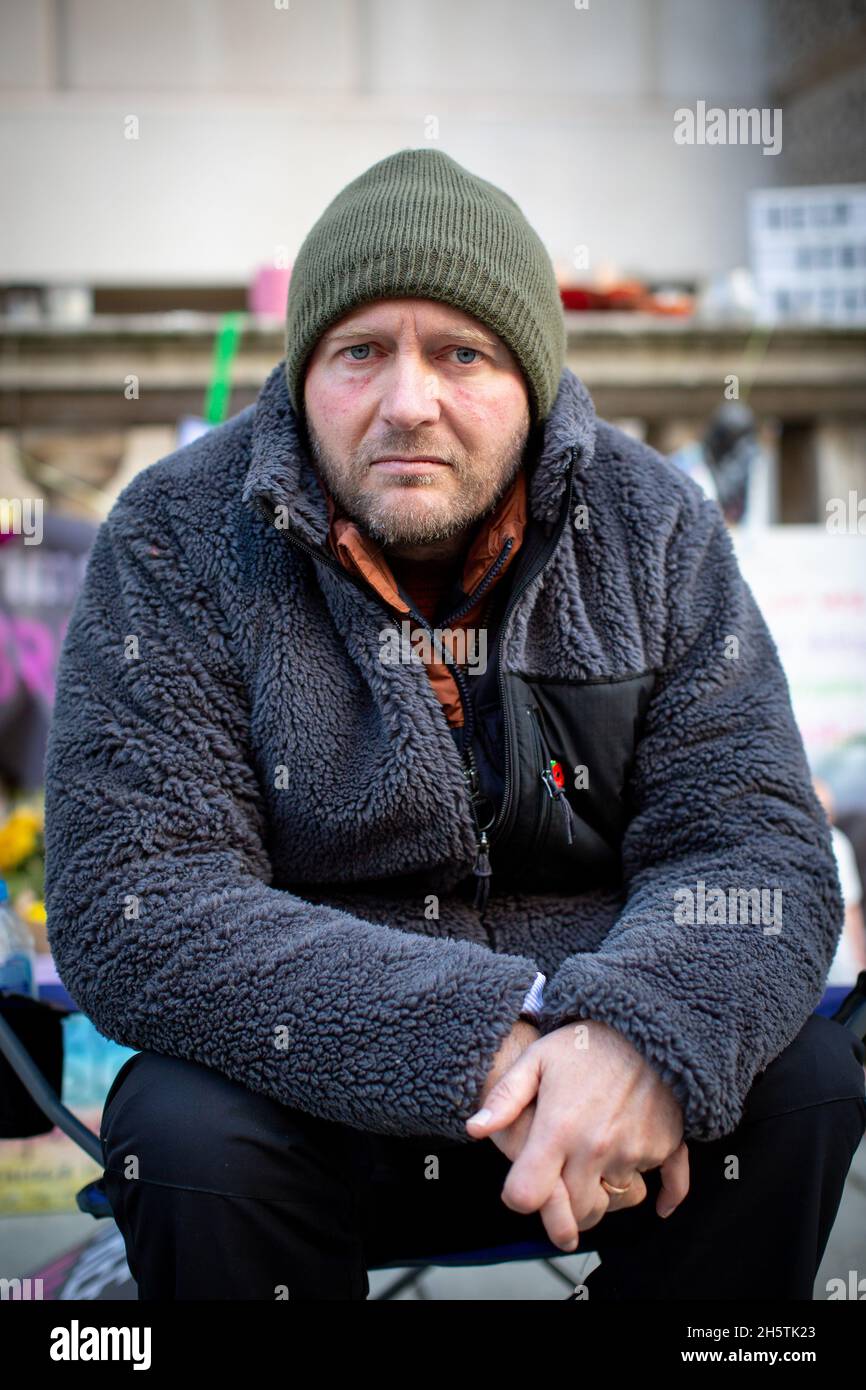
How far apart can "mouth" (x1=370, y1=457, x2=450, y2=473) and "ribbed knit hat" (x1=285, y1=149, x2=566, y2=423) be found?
7.5 inches

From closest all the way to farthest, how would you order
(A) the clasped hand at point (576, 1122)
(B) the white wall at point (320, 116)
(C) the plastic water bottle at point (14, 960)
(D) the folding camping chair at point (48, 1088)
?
(A) the clasped hand at point (576, 1122)
(D) the folding camping chair at point (48, 1088)
(C) the plastic water bottle at point (14, 960)
(B) the white wall at point (320, 116)

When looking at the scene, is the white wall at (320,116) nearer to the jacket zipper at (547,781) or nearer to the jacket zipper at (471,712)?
the jacket zipper at (471,712)

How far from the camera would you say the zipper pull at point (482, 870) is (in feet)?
4.85

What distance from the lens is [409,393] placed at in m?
1.45

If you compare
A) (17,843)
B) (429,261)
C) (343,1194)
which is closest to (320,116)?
(17,843)

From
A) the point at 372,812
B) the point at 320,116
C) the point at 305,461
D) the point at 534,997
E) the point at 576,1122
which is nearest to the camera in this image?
the point at 576,1122

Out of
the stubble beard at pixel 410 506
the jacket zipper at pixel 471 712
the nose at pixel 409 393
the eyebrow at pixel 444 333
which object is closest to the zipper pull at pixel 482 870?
the jacket zipper at pixel 471 712

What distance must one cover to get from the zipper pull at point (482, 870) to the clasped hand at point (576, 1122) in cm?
28

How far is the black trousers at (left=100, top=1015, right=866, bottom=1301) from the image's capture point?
122 centimetres

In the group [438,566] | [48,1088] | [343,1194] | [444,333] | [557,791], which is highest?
[444,333]

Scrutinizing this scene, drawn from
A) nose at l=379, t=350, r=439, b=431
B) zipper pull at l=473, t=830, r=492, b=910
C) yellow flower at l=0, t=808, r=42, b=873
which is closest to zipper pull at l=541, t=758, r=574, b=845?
zipper pull at l=473, t=830, r=492, b=910

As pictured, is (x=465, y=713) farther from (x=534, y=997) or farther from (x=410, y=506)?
(x=534, y=997)

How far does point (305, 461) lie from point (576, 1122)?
35.7 inches

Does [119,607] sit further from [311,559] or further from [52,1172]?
[52,1172]
